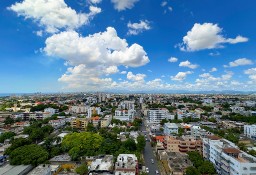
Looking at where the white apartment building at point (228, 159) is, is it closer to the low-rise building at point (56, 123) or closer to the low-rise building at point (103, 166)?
the low-rise building at point (103, 166)

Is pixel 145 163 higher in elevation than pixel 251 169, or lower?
lower

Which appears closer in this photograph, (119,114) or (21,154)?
(21,154)

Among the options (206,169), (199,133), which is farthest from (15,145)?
(199,133)

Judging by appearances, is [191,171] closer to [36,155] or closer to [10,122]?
[36,155]

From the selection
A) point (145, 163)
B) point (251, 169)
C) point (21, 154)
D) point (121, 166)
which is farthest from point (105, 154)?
point (251, 169)

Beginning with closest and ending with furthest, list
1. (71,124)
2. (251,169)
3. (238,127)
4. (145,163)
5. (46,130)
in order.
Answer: (251,169), (145,163), (46,130), (238,127), (71,124)

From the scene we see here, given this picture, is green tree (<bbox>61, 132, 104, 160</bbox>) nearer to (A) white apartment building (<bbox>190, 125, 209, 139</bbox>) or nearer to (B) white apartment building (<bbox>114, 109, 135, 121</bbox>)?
(A) white apartment building (<bbox>190, 125, 209, 139</bbox>)

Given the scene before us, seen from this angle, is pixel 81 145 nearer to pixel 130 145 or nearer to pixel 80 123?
pixel 130 145

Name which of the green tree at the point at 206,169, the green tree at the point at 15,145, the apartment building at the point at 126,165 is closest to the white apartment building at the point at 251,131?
the green tree at the point at 206,169

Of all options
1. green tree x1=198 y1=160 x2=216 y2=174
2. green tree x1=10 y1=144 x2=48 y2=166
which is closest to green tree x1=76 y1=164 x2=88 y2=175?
green tree x1=10 y1=144 x2=48 y2=166
